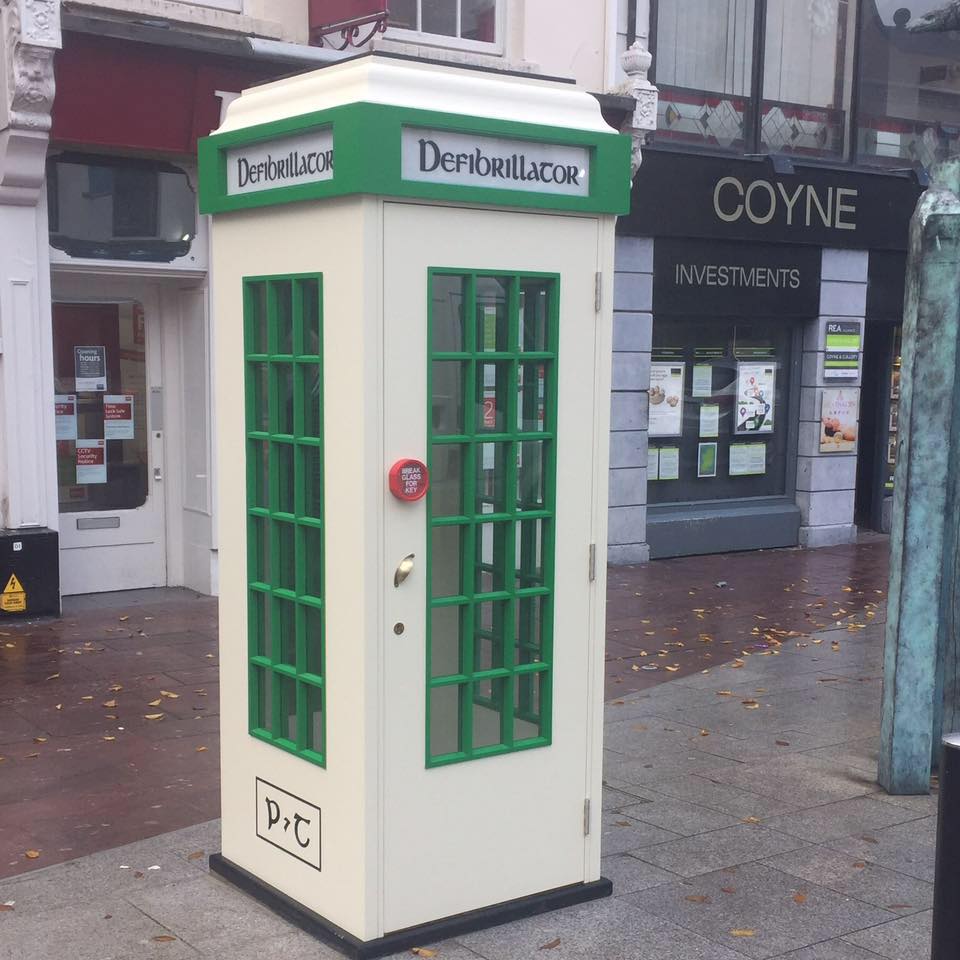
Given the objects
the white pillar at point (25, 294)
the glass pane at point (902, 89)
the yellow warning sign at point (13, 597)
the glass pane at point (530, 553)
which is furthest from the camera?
the glass pane at point (902, 89)

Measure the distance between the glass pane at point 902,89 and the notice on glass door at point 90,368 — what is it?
29.9 ft

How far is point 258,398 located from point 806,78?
11641 mm

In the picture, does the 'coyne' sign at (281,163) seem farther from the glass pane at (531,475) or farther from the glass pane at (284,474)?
the glass pane at (531,475)

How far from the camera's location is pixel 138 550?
37.0 feet

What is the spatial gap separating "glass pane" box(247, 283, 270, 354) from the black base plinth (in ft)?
6.74

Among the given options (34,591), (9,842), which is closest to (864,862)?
(9,842)

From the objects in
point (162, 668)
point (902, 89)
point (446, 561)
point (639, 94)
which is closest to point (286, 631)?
point (446, 561)

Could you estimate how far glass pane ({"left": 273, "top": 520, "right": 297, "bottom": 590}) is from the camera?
481 centimetres

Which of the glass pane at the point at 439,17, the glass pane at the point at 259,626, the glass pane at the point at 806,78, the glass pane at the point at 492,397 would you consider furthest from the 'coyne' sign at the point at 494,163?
the glass pane at the point at 806,78

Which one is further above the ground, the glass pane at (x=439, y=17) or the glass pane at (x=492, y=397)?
the glass pane at (x=439, y=17)

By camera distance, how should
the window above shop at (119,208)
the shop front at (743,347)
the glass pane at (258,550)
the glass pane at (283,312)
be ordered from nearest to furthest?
the glass pane at (283,312), the glass pane at (258,550), the window above shop at (119,208), the shop front at (743,347)

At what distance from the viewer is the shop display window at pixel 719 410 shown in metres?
13.9

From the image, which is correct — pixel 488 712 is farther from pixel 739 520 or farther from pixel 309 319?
pixel 739 520

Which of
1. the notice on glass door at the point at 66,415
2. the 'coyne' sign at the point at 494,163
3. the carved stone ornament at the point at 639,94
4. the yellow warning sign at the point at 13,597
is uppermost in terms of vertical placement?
the carved stone ornament at the point at 639,94
